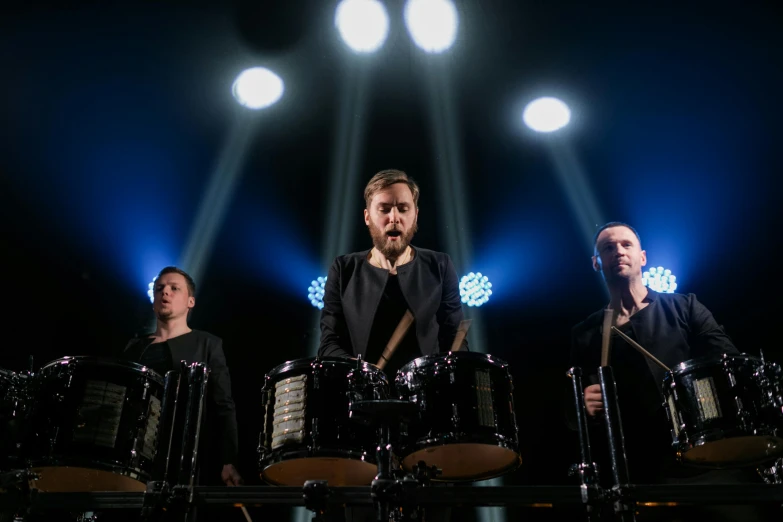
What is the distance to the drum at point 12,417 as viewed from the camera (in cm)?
259

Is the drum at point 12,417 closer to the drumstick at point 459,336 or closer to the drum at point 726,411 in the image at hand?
the drumstick at point 459,336

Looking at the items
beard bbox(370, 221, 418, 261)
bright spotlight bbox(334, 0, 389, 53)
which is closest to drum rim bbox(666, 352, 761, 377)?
beard bbox(370, 221, 418, 261)

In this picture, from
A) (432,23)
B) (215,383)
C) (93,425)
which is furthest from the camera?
(432,23)

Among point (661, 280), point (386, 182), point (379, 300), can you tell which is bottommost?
point (379, 300)

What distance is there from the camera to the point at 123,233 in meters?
6.05

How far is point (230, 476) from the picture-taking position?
11.2 ft

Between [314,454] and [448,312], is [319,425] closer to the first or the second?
[314,454]

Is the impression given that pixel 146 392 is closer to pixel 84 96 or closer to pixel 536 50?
pixel 84 96

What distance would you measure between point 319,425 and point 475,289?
12.3 ft

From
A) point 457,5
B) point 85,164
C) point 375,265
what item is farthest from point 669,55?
point 85,164

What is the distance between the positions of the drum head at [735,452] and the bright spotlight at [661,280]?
120 inches

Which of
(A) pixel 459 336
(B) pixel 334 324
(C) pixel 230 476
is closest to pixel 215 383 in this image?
(C) pixel 230 476

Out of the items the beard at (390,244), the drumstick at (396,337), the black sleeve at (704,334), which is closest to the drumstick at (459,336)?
the drumstick at (396,337)

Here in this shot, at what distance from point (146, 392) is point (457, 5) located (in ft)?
11.5
